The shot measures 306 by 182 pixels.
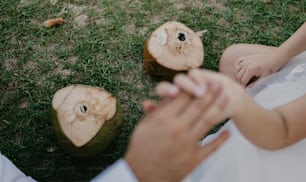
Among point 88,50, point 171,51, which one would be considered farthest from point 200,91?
point 88,50

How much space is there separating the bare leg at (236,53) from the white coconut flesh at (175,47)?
14 centimetres

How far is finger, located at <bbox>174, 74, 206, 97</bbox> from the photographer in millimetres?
679

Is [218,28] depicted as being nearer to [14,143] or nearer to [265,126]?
[14,143]

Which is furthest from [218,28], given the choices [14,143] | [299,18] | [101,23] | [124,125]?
[14,143]

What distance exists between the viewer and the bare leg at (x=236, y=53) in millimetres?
1430

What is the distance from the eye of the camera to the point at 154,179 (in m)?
0.75

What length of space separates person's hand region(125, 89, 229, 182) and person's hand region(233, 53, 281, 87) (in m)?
0.63

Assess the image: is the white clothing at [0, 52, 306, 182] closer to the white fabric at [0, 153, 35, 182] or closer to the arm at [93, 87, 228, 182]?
the white fabric at [0, 153, 35, 182]

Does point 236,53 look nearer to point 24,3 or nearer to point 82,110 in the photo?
point 82,110

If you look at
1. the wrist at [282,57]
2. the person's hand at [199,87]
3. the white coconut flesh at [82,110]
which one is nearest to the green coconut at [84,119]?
the white coconut flesh at [82,110]

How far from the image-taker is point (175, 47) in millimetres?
1604

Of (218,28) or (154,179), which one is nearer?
(154,179)

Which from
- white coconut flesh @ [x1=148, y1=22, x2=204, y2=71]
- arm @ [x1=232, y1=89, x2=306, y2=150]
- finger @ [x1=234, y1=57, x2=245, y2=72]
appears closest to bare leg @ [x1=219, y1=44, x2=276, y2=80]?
finger @ [x1=234, y1=57, x2=245, y2=72]

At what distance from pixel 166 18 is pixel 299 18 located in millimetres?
508
